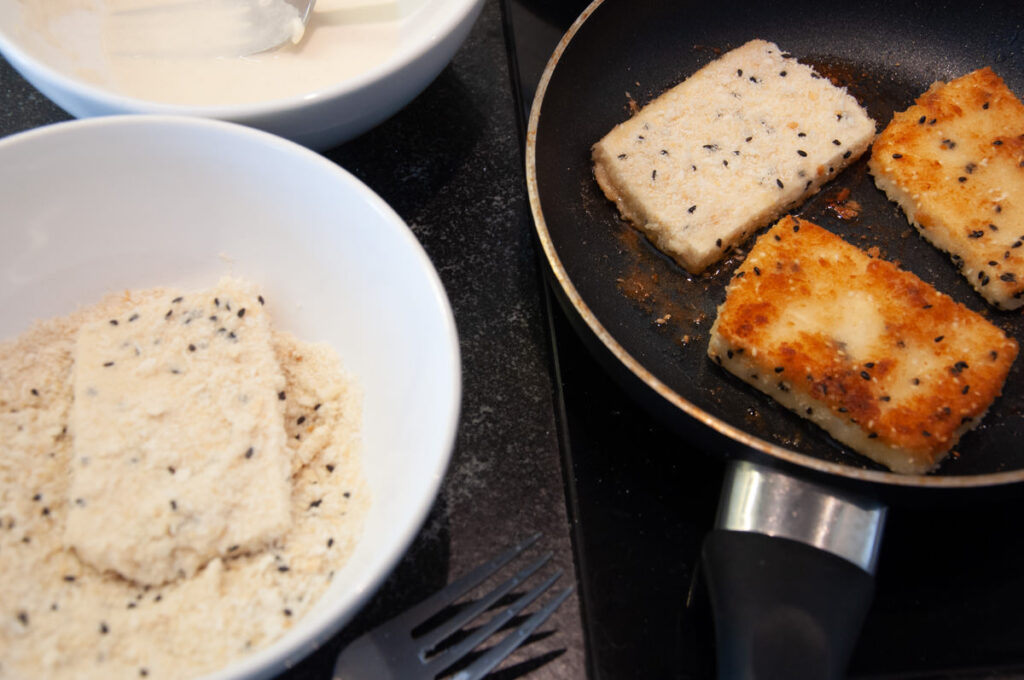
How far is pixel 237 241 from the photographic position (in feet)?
4.11

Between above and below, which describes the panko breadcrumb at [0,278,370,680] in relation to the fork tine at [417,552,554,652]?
above

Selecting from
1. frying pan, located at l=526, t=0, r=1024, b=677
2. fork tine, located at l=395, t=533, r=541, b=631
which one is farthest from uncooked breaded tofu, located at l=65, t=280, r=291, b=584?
→ frying pan, located at l=526, t=0, r=1024, b=677

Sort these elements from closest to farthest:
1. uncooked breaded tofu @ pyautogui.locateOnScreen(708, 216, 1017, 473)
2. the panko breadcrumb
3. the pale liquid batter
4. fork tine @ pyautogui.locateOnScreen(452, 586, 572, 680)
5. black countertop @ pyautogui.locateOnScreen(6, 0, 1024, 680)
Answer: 1. the panko breadcrumb
2. fork tine @ pyautogui.locateOnScreen(452, 586, 572, 680)
3. black countertop @ pyautogui.locateOnScreen(6, 0, 1024, 680)
4. uncooked breaded tofu @ pyautogui.locateOnScreen(708, 216, 1017, 473)
5. the pale liquid batter

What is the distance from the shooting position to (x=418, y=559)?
3.77 feet

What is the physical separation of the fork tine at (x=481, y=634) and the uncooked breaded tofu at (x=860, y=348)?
1.71 feet

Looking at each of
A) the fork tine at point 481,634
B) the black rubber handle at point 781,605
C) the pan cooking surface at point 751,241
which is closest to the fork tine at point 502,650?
the fork tine at point 481,634

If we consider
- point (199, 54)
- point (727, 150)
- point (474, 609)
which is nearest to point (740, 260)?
point (727, 150)

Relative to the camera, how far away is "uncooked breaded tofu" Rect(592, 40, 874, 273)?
145cm

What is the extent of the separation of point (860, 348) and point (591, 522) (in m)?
0.55

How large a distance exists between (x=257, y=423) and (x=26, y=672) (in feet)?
1.19

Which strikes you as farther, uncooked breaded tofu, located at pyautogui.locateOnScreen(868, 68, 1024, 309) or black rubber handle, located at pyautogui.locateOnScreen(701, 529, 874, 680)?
uncooked breaded tofu, located at pyautogui.locateOnScreen(868, 68, 1024, 309)

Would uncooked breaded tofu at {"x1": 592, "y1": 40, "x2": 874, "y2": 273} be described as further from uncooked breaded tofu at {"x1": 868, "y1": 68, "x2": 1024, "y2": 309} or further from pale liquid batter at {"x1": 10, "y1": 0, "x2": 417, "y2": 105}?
pale liquid batter at {"x1": 10, "y1": 0, "x2": 417, "y2": 105}

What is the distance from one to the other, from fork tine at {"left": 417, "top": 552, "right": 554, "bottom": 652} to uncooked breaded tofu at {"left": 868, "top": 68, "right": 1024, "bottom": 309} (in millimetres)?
1003

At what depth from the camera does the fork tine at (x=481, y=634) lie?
0.98 metres
